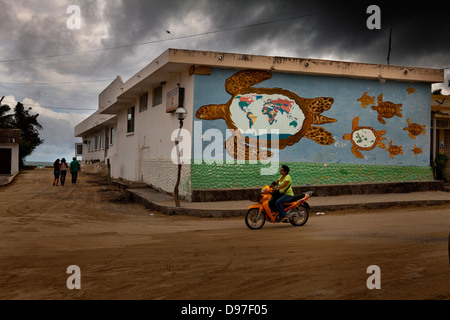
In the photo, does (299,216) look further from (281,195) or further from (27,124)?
(27,124)

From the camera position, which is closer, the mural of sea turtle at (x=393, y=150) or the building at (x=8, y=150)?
the mural of sea turtle at (x=393, y=150)

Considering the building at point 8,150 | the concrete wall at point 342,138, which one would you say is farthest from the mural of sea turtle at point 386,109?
the building at point 8,150

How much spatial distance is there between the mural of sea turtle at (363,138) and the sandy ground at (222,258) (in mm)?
5589

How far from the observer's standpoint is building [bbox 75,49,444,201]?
52.5 feet

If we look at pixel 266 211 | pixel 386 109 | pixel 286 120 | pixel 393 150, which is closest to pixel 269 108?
pixel 286 120

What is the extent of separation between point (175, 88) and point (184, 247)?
10.7m

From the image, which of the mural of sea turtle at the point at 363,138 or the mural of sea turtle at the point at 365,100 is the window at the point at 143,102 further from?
the mural of sea turtle at the point at 365,100

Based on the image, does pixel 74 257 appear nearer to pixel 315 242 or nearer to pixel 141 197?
pixel 315 242

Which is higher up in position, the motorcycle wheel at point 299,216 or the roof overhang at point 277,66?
the roof overhang at point 277,66

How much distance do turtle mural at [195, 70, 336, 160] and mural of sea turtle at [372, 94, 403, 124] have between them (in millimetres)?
3054

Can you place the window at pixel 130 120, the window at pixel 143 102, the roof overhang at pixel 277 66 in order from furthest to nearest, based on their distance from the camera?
the window at pixel 130 120
the window at pixel 143 102
the roof overhang at pixel 277 66

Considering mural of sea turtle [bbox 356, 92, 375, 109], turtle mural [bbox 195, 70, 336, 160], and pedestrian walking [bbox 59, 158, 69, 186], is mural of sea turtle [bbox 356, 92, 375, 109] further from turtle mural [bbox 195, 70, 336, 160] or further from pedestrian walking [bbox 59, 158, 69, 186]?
pedestrian walking [bbox 59, 158, 69, 186]

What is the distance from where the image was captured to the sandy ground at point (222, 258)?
5.20 metres

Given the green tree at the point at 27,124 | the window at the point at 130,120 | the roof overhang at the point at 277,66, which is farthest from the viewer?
the green tree at the point at 27,124
